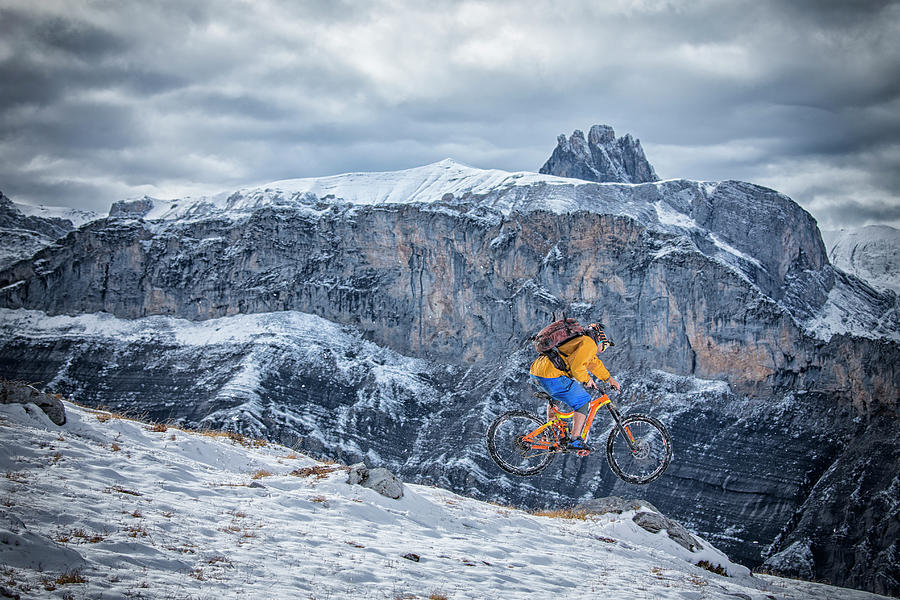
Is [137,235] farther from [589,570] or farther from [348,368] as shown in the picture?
[589,570]

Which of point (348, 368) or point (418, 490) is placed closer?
point (418, 490)

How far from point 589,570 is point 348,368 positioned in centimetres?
14869

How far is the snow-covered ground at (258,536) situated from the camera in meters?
12.3

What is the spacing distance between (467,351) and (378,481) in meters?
151

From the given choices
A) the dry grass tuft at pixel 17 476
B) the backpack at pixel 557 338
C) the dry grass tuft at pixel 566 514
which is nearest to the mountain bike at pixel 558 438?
the backpack at pixel 557 338

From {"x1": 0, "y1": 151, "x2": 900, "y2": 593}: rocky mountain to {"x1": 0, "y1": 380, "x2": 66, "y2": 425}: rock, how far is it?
97251 mm

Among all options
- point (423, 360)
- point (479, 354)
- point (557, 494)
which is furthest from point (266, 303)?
point (557, 494)

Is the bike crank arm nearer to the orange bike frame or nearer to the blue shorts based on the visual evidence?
the orange bike frame

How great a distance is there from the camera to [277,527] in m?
16.4

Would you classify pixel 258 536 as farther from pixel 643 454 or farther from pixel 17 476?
pixel 643 454

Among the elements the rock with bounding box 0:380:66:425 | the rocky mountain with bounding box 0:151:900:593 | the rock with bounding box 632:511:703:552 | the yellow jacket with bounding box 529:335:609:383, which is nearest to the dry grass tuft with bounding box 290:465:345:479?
the rock with bounding box 0:380:66:425

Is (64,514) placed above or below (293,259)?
below

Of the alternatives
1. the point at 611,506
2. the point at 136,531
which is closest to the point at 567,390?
the point at 136,531

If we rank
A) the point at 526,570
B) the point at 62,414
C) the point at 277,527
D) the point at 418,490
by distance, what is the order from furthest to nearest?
1. the point at 418,490
2. the point at 62,414
3. the point at 526,570
4. the point at 277,527
